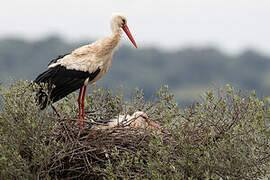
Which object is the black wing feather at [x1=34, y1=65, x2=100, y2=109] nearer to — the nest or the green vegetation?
the green vegetation

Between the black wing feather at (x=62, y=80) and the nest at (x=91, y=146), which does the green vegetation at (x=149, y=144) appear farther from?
the black wing feather at (x=62, y=80)

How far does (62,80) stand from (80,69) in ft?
1.17

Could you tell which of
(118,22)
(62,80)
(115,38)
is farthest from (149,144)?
(118,22)

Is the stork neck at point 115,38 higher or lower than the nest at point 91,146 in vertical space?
higher

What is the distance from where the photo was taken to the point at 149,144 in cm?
739

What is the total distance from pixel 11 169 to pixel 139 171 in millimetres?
1515

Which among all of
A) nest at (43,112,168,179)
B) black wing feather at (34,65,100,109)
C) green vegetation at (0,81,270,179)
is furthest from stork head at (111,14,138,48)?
nest at (43,112,168,179)

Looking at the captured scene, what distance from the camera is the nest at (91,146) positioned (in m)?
8.05

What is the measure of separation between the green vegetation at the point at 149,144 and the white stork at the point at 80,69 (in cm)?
79

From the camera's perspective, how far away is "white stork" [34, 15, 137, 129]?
30.7 feet

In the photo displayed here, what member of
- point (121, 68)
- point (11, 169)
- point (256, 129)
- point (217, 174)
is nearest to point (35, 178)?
point (11, 169)

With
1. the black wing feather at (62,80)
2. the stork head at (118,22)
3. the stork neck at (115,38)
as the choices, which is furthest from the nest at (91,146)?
the stork head at (118,22)

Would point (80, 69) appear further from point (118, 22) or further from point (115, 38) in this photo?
point (118, 22)

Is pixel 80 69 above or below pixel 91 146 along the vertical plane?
above
